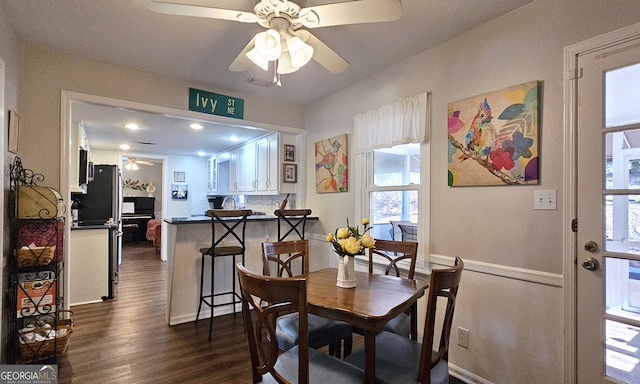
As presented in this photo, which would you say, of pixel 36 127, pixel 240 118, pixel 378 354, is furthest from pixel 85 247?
pixel 378 354

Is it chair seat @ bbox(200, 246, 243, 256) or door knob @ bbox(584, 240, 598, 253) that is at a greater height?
door knob @ bbox(584, 240, 598, 253)

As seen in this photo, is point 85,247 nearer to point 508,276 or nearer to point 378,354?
point 378,354

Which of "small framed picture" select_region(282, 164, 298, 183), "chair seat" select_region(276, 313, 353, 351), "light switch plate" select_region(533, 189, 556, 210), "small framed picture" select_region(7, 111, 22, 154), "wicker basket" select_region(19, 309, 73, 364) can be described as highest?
"small framed picture" select_region(7, 111, 22, 154)

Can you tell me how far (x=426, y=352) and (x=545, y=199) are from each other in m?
1.17

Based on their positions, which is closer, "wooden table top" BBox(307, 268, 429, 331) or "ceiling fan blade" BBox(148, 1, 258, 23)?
"wooden table top" BBox(307, 268, 429, 331)

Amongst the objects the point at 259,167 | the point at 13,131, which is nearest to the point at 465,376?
the point at 13,131

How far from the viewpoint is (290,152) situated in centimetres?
407

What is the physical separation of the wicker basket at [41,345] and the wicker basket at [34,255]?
1.76 feet

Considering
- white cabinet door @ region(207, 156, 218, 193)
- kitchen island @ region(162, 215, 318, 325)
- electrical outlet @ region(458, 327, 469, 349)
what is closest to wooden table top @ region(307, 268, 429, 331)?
electrical outlet @ region(458, 327, 469, 349)

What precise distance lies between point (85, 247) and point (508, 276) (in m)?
4.37

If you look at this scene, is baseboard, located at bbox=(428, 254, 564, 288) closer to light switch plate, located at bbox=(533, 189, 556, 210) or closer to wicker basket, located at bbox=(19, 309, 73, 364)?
light switch plate, located at bbox=(533, 189, 556, 210)

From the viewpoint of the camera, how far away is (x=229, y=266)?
3.42 m

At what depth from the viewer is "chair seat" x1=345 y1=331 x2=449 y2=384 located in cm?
135

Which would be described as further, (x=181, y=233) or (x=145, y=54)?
(x=181, y=233)
